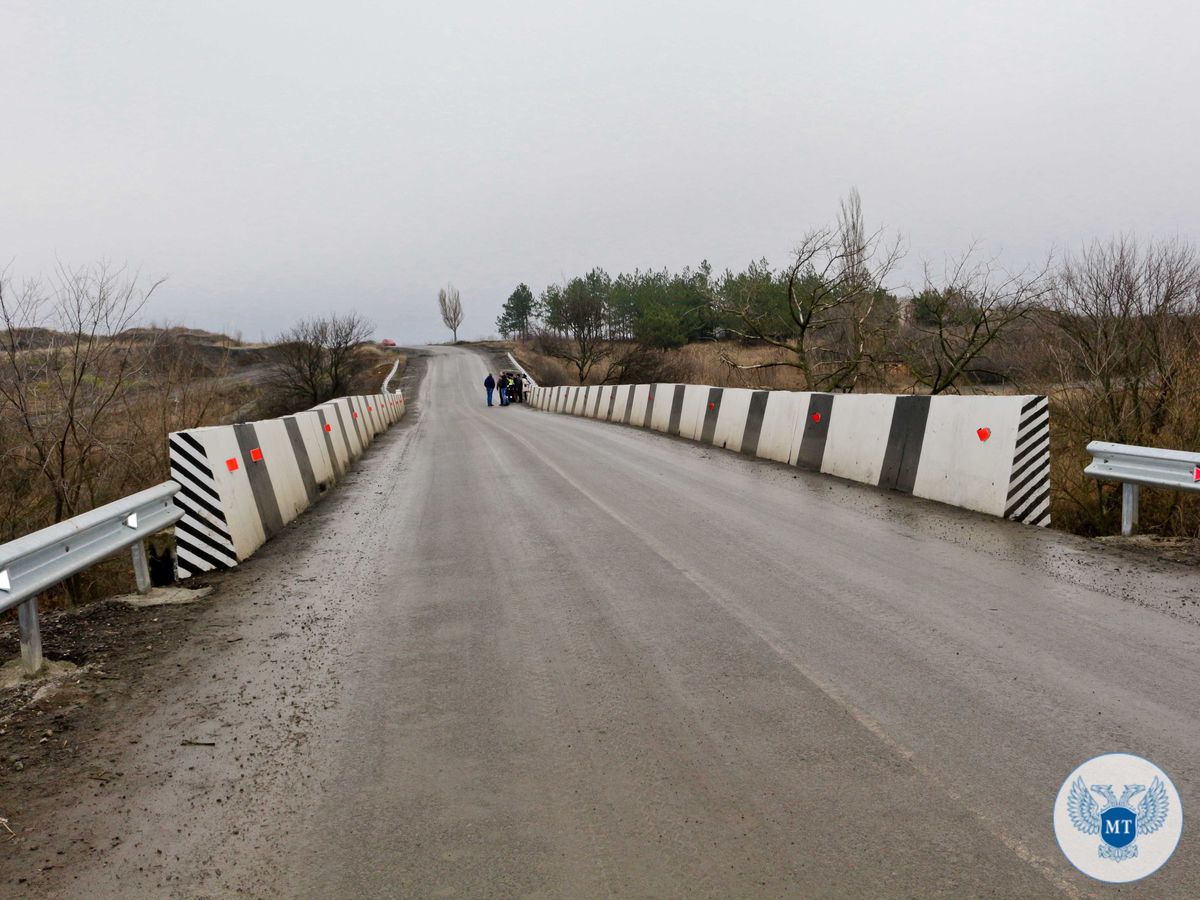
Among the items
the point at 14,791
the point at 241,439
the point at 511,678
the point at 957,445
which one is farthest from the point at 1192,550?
the point at 241,439

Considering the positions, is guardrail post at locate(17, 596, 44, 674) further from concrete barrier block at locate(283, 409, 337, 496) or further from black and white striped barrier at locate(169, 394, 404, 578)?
concrete barrier block at locate(283, 409, 337, 496)

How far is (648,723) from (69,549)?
385cm

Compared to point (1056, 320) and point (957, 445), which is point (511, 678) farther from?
point (1056, 320)

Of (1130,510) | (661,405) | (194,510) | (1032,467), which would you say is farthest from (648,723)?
(661,405)

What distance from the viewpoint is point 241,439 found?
25.8 feet

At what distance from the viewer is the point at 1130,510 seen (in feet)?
23.6

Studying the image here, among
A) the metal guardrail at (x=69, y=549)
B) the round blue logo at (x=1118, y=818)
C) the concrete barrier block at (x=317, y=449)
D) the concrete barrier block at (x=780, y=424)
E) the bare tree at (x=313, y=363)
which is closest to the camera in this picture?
the round blue logo at (x=1118, y=818)

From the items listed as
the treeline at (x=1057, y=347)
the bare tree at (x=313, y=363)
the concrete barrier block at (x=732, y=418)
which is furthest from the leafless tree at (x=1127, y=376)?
the bare tree at (x=313, y=363)

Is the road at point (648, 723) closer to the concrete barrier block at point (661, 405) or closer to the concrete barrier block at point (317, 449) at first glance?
the concrete barrier block at point (317, 449)

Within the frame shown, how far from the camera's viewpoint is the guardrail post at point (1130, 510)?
23.5 ft

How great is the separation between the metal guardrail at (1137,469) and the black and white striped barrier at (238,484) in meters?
7.99

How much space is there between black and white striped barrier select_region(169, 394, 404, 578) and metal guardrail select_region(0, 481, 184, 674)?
289 mm

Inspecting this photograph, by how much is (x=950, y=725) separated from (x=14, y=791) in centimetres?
397

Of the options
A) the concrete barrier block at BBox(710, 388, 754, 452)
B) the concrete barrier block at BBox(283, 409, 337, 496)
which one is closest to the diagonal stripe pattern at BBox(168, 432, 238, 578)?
the concrete barrier block at BBox(283, 409, 337, 496)
